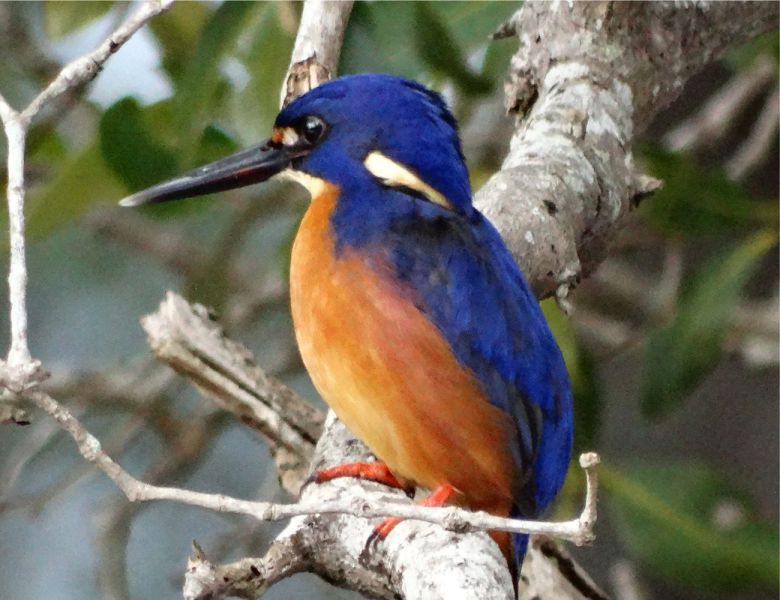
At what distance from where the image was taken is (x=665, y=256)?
2982mm

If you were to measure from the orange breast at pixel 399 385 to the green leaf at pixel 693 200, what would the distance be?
860mm

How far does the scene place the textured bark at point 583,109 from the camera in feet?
5.21

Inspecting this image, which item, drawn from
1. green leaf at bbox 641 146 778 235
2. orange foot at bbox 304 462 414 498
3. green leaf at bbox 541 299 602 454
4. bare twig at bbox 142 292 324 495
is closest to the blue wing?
orange foot at bbox 304 462 414 498

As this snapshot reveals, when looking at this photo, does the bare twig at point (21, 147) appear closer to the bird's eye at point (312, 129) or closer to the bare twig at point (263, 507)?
the bare twig at point (263, 507)

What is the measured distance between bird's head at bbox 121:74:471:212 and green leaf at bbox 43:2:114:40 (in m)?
0.53

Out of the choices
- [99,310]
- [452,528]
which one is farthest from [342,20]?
[99,310]

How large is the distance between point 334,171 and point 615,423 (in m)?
1.78

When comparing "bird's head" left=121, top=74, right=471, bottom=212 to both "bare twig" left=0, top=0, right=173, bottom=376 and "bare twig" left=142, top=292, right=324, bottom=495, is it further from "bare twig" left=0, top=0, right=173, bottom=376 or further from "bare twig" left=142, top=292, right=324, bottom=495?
"bare twig" left=0, top=0, right=173, bottom=376

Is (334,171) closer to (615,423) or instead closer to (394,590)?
(394,590)

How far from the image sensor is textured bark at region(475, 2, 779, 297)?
159 cm

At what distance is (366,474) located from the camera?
1.45m

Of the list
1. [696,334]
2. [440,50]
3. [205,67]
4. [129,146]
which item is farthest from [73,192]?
[696,334]

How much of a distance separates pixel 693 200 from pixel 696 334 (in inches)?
8.9

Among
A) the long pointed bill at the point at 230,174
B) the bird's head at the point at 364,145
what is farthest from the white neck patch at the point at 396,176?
the long pointed bill at the point at 230,174
